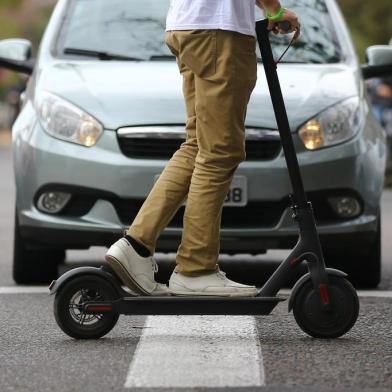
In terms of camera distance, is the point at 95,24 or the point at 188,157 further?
the point at 95,24

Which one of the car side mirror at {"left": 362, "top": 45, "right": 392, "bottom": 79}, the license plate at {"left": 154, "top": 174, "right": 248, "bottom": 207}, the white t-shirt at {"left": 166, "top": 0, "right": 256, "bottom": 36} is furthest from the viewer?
the car side mirror at {"left": 362, "top": 45, "right": 392, "bottom": 79}

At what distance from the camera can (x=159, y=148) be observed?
720 centimetres

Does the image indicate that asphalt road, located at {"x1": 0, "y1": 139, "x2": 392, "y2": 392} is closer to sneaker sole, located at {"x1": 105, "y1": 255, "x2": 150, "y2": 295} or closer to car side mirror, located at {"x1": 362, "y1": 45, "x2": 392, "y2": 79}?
sneaker sole, located at {"x1": 105, "y1": 255, "x2": 150, "y2": 295}

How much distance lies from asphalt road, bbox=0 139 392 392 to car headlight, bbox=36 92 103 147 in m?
0.96

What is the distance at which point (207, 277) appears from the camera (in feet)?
18.2

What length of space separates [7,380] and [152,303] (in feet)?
2.65

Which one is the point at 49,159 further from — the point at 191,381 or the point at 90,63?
the point at 191,381

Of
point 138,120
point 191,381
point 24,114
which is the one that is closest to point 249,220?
point 138,120

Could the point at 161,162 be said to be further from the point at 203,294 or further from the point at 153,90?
the point at 203,294

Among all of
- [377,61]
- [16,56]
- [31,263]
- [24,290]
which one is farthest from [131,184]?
[377,61]

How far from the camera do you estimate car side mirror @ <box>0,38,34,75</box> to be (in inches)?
325

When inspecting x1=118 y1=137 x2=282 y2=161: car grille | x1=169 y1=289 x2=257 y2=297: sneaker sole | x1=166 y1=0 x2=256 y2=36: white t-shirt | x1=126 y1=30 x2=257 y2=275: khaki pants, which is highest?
x1=166 y1=0 x2=256 y2=36: white t-shirt

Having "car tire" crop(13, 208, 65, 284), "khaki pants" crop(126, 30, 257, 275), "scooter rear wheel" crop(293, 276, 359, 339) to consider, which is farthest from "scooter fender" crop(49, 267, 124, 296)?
"car tire" crop(13, 208, 65, 284)

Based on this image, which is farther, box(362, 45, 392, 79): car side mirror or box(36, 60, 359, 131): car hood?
box(362, 45, 392, 79): car side mirror
